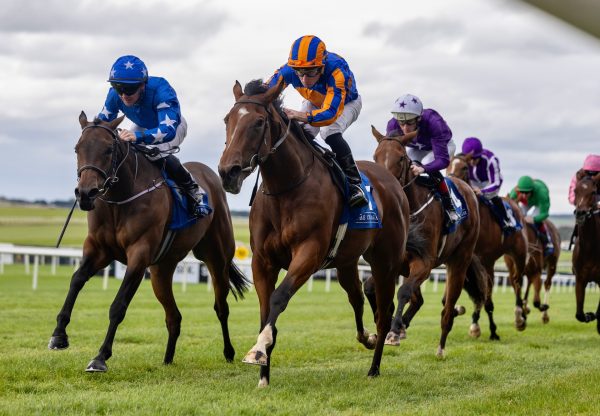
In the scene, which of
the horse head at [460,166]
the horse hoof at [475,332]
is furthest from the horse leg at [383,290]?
the horse head at [460,166]

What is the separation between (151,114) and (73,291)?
1.55 meters

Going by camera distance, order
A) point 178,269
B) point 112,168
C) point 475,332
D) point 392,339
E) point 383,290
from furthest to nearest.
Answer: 1. point 178,269
2. point 475,332
3. point 392,339
4. point 383,290
5. point 112,168

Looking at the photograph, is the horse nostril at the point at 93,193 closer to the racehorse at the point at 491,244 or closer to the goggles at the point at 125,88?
the goggles at the point at 125,88

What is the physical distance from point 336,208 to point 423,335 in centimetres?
473

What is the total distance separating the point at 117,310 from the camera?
5531mm

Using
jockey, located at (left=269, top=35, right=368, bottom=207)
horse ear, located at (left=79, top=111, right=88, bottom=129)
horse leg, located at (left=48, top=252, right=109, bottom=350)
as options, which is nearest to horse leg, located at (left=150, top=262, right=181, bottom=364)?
horse leg, located at (left=48, top=252, right=109, bottom=350)

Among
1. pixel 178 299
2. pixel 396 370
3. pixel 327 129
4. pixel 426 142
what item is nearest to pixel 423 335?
pixel 426 142

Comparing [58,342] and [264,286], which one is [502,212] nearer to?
[264,286]

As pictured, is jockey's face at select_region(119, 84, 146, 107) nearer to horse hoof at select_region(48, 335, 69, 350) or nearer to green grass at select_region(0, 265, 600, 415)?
horse hoof at select_region(48, 335, 69, 350)

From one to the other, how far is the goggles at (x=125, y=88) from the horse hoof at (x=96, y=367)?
1.98m

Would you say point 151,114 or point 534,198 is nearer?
point 151,114

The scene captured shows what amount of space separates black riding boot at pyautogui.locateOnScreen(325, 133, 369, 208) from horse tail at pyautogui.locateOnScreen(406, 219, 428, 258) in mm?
1705

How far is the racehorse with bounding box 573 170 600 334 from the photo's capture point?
9.28 meters

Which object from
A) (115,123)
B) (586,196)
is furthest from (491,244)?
(115,123)
